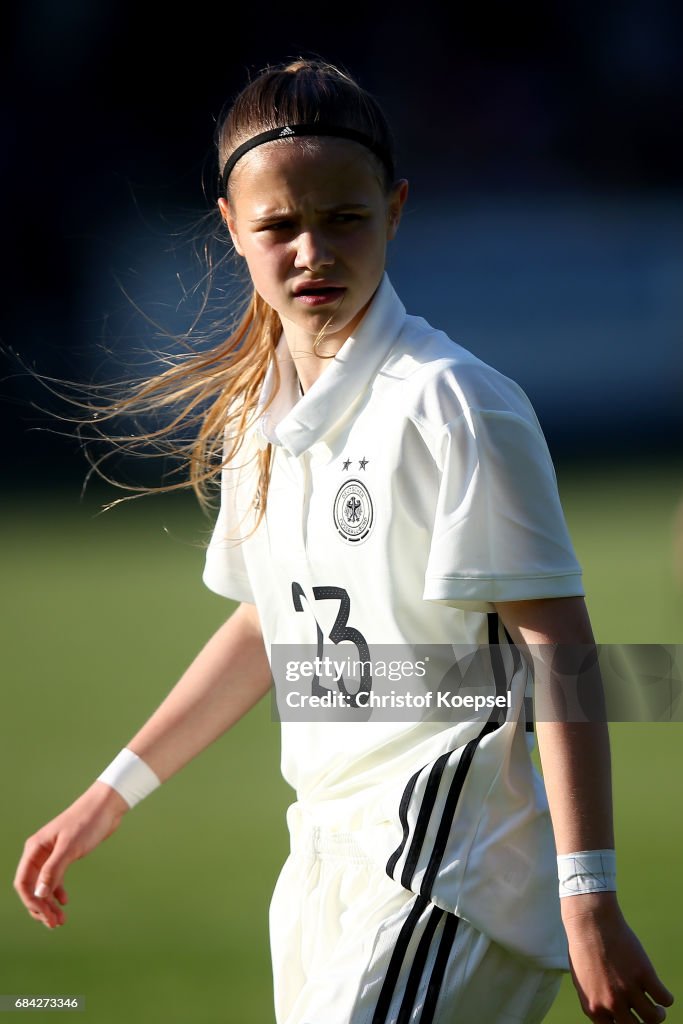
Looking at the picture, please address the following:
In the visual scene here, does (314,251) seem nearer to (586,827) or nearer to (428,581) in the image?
(428,581)

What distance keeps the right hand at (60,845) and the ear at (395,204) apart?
0.93 m

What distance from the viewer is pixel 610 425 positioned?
12812 mm

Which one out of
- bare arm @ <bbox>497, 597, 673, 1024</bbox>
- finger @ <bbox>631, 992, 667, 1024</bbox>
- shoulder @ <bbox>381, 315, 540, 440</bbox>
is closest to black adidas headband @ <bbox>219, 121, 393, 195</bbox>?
shoulder @ <bbox>381, 315, 540, 440</bbox>

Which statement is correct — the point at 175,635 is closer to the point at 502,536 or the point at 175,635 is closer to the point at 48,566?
the point at 48,566

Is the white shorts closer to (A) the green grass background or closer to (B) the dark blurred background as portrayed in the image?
(A) the green grass background

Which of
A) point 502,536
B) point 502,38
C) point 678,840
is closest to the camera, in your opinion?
point 502,536

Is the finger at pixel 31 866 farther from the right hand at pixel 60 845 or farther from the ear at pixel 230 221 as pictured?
the ear at pixel 230 221

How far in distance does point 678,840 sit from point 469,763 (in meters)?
2.65

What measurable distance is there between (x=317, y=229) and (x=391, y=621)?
530 millimetres

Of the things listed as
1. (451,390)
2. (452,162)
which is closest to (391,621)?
(451,390)

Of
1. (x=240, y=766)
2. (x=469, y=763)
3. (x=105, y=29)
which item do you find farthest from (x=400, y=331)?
(x=105, y=29)

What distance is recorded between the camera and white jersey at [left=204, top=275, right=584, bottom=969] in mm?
1672

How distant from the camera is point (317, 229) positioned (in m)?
1.86

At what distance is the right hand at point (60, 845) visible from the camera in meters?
2.07
